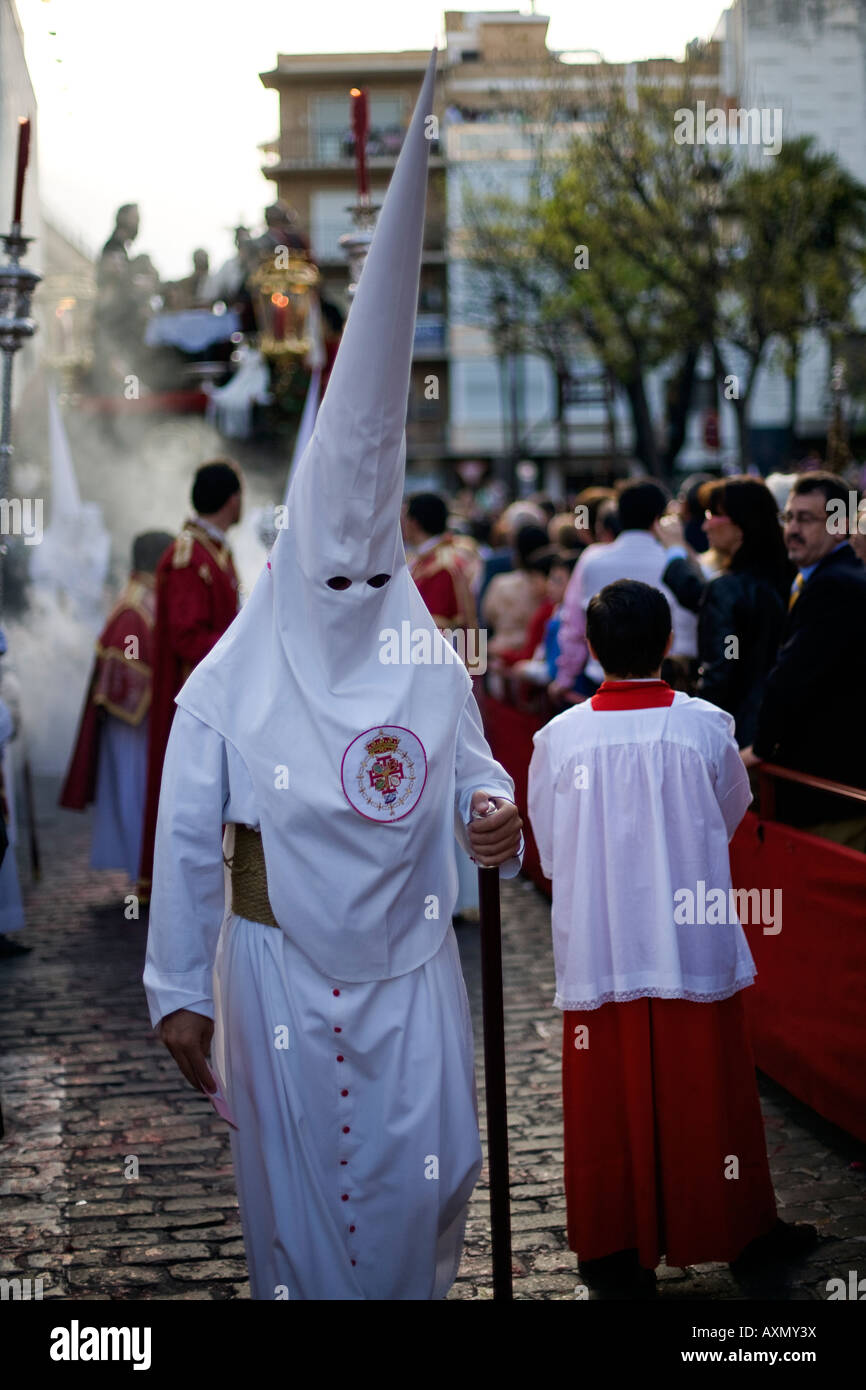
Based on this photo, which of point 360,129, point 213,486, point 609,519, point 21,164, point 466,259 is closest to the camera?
point 21,164

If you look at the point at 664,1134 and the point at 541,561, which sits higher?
the point at 541,561

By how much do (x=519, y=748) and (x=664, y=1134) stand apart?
16.7ft

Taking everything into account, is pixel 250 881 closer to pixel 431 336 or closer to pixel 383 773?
pixel 383 773

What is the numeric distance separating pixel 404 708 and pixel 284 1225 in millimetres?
1044

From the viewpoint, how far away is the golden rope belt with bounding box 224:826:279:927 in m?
3.01

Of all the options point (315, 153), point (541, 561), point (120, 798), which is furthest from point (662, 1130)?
point (315, 153)

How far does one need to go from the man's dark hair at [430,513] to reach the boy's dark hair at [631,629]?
3.75 meters

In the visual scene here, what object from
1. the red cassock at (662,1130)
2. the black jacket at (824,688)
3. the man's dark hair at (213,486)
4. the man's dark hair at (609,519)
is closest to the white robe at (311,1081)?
the red cassock at (662,1130)

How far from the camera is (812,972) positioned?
4578 mm

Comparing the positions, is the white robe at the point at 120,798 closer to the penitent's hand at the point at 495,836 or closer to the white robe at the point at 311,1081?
the white robe at the point at 311,1081

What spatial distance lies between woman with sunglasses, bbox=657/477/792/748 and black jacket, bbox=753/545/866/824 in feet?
1.68

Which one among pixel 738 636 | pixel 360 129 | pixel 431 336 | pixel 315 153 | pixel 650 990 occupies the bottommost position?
pixel 650 990
